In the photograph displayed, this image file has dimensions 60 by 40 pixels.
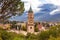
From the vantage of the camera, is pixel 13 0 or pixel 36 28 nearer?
pixel 13 0

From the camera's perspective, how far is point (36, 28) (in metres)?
79.8

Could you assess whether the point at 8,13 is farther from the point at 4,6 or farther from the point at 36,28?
the point at 36,28

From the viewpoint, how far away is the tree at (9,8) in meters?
13.2

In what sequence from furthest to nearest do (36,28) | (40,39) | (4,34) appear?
(36,28), (40,39), (4,34)

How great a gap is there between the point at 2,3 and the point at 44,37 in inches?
830

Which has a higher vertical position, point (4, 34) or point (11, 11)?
point (11, 11)

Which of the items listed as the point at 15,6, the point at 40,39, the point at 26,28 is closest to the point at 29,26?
the point at 26,28

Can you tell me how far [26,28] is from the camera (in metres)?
81.1

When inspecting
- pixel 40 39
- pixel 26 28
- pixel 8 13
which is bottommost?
pixel 26 28

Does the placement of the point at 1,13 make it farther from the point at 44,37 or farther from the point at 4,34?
the point at 44,37

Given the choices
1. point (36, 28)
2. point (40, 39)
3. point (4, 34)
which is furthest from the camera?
point (36, 28)

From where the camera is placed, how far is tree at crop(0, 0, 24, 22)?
1321 centimetres

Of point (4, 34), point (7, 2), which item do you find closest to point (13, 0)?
point (7, 2)

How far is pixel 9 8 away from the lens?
44.2 feet
